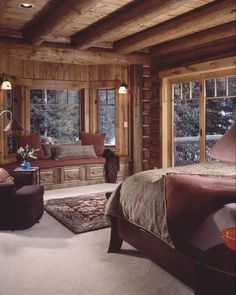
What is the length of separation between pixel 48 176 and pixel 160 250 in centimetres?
399

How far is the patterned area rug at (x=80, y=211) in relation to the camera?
421 cm

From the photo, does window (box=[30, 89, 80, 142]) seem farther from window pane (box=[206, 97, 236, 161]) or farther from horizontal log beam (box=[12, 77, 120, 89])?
window pane (box=[206, 97, 236, 161])

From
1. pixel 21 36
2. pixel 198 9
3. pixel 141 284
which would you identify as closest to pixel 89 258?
pixel 141 284

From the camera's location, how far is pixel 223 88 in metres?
6.00

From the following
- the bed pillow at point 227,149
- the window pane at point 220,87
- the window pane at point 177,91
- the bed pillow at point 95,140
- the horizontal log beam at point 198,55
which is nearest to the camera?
the bed pillow at point 227,149

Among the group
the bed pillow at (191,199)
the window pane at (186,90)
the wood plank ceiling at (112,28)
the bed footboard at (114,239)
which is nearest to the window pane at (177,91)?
the window pane at (186,90)

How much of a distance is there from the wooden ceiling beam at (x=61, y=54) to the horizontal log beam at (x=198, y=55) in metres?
0.42

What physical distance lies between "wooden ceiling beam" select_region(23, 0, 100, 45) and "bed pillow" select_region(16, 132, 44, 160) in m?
1.82

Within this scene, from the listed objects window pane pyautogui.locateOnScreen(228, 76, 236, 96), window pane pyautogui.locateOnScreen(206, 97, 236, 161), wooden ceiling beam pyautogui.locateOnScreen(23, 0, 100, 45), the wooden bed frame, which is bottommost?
the wooden bed frame

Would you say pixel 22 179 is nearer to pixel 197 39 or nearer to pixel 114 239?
pixel 114 239

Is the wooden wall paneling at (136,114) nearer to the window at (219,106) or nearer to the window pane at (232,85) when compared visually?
the window at (219,106)

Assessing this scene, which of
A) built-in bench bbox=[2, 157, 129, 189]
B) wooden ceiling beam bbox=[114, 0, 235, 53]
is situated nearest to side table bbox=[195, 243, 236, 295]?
wooden ceiling beam bbox=[114, 0, 235, 53]

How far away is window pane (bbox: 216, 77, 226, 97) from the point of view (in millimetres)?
5992

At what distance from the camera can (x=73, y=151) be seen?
6.99 m
